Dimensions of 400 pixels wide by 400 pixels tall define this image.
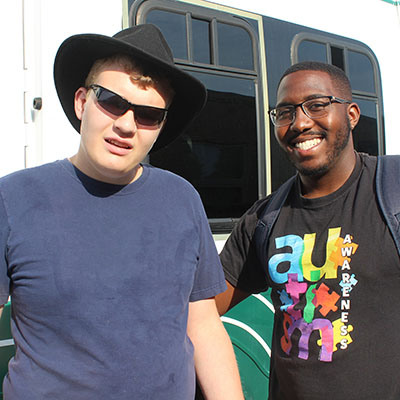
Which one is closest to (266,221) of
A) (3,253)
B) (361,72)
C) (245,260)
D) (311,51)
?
(245,260)

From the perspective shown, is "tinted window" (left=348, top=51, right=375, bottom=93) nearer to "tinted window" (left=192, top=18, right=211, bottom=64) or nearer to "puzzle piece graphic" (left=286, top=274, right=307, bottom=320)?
"tinted window" (left=192, top=18, right=211, bottom=64)

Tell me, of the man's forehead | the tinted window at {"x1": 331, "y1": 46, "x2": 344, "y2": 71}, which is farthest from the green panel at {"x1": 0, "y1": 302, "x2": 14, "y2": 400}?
the tinted window at {"x1": 331, "y1": 46, "x2": 344, "y2": 71}

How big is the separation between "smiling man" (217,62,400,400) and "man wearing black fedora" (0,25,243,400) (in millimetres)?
276

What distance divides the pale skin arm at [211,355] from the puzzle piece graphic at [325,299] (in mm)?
316

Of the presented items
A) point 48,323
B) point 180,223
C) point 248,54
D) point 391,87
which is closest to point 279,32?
point 248,54

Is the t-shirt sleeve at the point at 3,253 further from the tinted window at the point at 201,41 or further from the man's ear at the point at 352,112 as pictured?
the tinted window at the point at 201,41

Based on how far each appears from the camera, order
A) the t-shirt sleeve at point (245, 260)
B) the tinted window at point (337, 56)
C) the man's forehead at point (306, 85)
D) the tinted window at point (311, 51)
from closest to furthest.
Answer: the man's forehead at point (306, 85) < the t-shirt sleeve at point (245, 260) < the tinted window at point (311, 51) < the tinted window at point (337, 56)

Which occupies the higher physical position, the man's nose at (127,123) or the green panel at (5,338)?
the man's nose at (127,123)

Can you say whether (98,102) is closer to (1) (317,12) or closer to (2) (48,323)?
(2) (48,323)

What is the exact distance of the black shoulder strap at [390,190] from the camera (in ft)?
4.71

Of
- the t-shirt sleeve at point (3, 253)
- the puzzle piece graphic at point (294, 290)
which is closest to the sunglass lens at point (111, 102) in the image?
the t-shirt sleeve at point (3, 253)

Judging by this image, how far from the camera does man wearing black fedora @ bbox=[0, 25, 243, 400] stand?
1.21 metres

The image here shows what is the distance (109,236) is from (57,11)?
1.23 meters

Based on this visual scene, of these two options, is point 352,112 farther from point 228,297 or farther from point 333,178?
point 228,297
